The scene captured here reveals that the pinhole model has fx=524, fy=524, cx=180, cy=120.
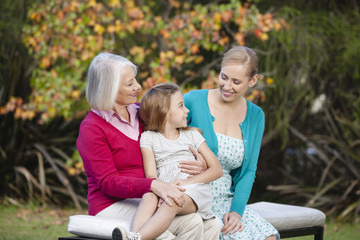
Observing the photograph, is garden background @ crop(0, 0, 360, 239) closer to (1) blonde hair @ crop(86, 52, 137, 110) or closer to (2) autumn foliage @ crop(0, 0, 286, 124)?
(2) autumn foliage @ crop(0, 0, 286, 124)

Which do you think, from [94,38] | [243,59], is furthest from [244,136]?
[94,38]

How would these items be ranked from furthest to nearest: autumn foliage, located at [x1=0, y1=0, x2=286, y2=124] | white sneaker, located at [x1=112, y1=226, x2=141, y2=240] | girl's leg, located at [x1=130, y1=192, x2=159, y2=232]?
autumn foliage, located at [x1=0, y1=0, x2=286, y2=124] < girl's leg, located at [x1=130, y1=192, x2=159, y2=232] < white sneaker, located at [x1=112, y1=226, x2=141, y2=240]

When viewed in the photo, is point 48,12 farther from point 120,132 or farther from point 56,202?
point 120,132

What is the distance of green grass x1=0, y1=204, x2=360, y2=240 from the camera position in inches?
202

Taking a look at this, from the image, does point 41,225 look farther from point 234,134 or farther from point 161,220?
point 161,220

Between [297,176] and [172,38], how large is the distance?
2681mm

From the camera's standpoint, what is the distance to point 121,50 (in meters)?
7.19

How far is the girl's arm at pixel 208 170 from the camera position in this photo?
2943 millimetres

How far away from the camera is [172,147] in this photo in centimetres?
304

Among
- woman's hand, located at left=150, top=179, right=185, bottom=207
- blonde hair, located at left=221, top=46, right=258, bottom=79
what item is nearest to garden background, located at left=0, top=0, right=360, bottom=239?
blonde hair, located at left=221, top=46, right=258, bottom=79

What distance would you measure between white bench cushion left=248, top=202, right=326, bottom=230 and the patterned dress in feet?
0.87

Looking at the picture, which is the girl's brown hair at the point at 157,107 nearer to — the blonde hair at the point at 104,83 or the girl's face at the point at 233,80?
the blonde hair at the point at 104,83

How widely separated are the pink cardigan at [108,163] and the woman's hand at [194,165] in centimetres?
24

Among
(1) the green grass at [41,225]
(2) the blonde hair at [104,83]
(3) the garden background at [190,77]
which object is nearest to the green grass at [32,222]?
(1) the green grass at [41,225]
